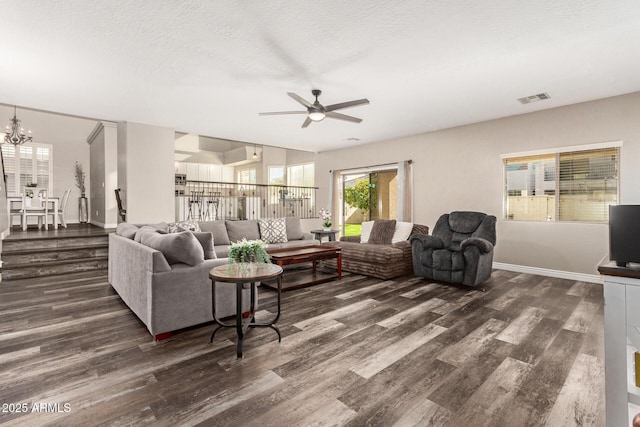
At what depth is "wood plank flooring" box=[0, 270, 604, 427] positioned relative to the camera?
179cm

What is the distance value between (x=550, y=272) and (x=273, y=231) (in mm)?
4996

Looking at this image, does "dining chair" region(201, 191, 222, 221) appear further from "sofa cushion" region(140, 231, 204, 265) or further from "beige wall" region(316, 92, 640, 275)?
"sofa cushion" region(140, 231, 204, 265)

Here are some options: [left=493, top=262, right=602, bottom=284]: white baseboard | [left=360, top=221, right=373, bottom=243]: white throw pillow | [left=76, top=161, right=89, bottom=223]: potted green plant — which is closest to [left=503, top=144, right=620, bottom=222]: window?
[left=493, top=262, right=602, bottom=284]: white baseboard

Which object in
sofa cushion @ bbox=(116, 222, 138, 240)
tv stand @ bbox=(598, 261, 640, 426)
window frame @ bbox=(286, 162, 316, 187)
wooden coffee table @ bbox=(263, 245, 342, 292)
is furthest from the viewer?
window frame @ bbox=(286, 162, 316, 187)

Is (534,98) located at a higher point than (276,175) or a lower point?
higher

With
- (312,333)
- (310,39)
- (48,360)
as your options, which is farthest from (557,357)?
(48,360)

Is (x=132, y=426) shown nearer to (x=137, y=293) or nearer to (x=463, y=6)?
(x=137, y=293)

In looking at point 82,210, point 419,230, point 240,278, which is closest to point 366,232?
point 419,230

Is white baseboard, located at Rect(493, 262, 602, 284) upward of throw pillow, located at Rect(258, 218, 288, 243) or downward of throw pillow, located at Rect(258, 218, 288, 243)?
downward

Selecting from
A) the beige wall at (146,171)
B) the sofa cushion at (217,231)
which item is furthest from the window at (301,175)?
the sofa cushion at (217,231)

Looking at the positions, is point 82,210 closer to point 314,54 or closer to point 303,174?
point 303,174

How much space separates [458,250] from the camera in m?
4.64

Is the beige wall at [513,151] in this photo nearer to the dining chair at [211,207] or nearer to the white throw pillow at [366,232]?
the white throw pillow at [366,232]

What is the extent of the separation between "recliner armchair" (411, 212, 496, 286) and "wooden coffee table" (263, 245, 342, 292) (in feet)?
4.46
